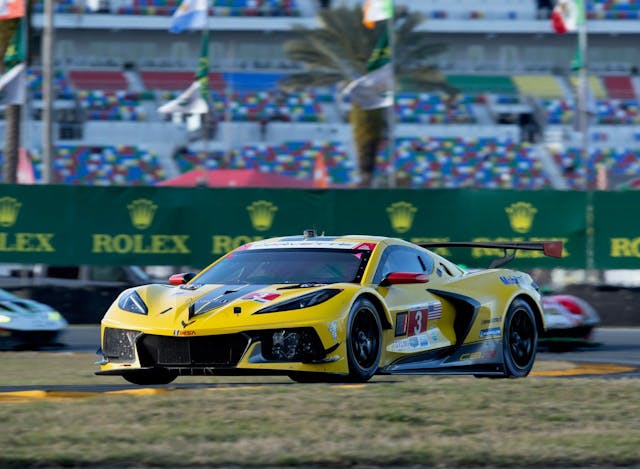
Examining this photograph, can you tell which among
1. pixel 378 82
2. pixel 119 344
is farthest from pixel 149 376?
pixel 378 82

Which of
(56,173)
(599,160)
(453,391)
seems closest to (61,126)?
(56,173)

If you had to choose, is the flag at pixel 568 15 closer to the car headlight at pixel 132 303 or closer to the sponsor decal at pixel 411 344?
the sponsor decal at pixel 411 344

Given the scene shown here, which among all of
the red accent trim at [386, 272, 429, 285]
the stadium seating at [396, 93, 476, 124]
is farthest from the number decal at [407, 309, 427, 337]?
the stadium seating at [396, 93, 476, 124]

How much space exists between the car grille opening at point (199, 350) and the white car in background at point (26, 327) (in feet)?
26.0

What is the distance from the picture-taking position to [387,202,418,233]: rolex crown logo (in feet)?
65.5

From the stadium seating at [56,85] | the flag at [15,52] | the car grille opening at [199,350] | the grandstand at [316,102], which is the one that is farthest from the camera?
the stadium seating at [56,85]

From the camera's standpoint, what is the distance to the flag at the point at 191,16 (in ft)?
96.8

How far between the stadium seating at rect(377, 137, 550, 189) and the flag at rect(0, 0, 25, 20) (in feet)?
62.0

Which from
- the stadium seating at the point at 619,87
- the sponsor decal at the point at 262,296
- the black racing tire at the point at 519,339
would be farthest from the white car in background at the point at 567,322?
the stadium seating at the point at 619,87

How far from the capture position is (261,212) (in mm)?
20047

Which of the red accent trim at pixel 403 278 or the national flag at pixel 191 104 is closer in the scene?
the red accent trim at pixel 403 278

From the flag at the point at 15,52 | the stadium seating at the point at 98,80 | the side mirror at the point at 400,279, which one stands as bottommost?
the side mirror at the point at 400,279

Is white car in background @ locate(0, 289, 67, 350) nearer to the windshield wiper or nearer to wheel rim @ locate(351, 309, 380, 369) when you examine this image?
the windshield wiper

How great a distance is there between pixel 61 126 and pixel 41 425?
4366 cm
